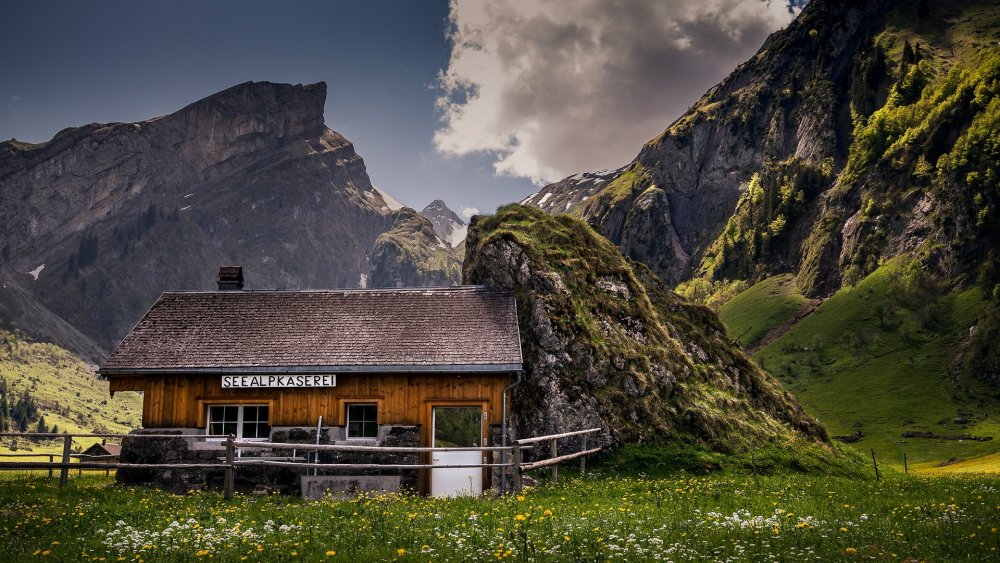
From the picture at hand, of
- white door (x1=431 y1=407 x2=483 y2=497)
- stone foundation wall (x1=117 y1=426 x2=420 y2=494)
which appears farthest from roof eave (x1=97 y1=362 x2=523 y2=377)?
stone foundation wall (x1=117 y1=426 x2=420 y2=494)

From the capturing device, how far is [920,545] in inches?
450

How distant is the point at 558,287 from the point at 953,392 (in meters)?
90.3

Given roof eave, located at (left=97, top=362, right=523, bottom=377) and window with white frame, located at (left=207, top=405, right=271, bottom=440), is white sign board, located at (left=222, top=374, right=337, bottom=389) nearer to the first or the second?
roof eave, located at (left=97, top=362, right=523, bottom=377)

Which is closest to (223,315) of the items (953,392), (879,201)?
(953,392)

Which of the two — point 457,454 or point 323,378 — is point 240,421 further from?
point 457,454

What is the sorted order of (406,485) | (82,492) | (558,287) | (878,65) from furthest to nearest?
(878,65) < (558,287) < (406,485) < (82,492)

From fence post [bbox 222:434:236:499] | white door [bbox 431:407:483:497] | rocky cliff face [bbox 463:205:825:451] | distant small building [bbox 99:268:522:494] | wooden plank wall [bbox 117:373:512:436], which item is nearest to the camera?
fence post [bbox 222:434:236:499]

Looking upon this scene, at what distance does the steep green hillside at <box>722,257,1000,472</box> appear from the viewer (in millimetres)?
85062

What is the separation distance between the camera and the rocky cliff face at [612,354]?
31688 mm

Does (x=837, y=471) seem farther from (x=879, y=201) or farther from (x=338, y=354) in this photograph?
(x=879, y=201)

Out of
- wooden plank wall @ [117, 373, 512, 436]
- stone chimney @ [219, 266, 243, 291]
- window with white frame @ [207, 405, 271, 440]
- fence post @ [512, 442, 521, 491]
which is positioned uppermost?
stone chimney @ [219, 266, 243, 291]

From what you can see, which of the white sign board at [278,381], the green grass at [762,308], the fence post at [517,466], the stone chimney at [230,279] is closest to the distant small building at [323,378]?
the white sign board at [278,381]

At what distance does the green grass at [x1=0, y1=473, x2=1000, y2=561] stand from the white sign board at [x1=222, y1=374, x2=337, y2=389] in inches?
333

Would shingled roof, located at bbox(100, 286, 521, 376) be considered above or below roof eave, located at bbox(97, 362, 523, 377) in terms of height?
above
